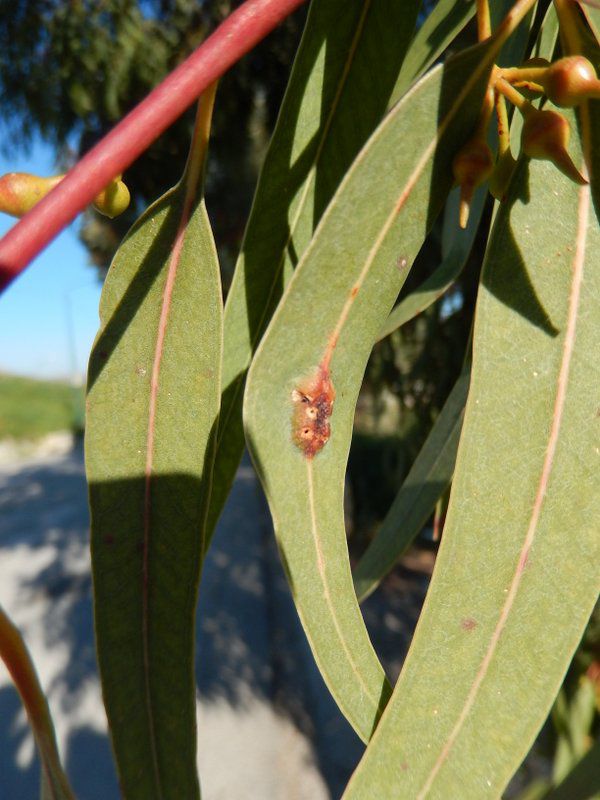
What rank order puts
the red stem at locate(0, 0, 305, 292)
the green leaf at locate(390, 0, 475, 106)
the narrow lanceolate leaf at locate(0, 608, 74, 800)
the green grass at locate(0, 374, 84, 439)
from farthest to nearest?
the green grass at locate(0, 374, 84, 439)
the green leaf at locate(390, 0, 475, 106)
the narrow lanceolate leaf at locate(0, 608, 74, 800)
the red stem at locate(0, 0, 305, 292)

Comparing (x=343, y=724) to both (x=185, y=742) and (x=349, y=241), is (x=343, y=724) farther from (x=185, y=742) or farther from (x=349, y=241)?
(x=349, y=241)

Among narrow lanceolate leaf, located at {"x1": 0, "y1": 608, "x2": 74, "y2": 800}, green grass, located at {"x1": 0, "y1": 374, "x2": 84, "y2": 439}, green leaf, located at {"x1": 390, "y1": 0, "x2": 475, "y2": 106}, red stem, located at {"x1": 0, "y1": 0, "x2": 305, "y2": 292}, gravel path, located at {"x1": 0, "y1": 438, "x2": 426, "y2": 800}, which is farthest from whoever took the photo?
green grass, located at {"x1": 0, "y1": 374, "x2": 84, "y2": 439}

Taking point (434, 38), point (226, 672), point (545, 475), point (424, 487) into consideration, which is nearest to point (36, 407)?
point (226, 672)

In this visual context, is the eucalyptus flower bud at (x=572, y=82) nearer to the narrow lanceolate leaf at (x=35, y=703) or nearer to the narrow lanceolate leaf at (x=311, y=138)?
the narrow lanceolate leaf at (x=311, y=138)

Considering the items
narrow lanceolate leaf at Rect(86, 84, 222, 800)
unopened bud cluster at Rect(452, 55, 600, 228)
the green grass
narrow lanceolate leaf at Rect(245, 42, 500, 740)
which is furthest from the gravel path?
the green grass

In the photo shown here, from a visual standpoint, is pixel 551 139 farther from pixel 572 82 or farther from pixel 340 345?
pixel 340 345

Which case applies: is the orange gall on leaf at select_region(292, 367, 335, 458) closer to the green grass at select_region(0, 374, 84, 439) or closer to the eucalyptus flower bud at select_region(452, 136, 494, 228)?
the eucalyptus flower bud at select_region(452, 136, 494, 228)
